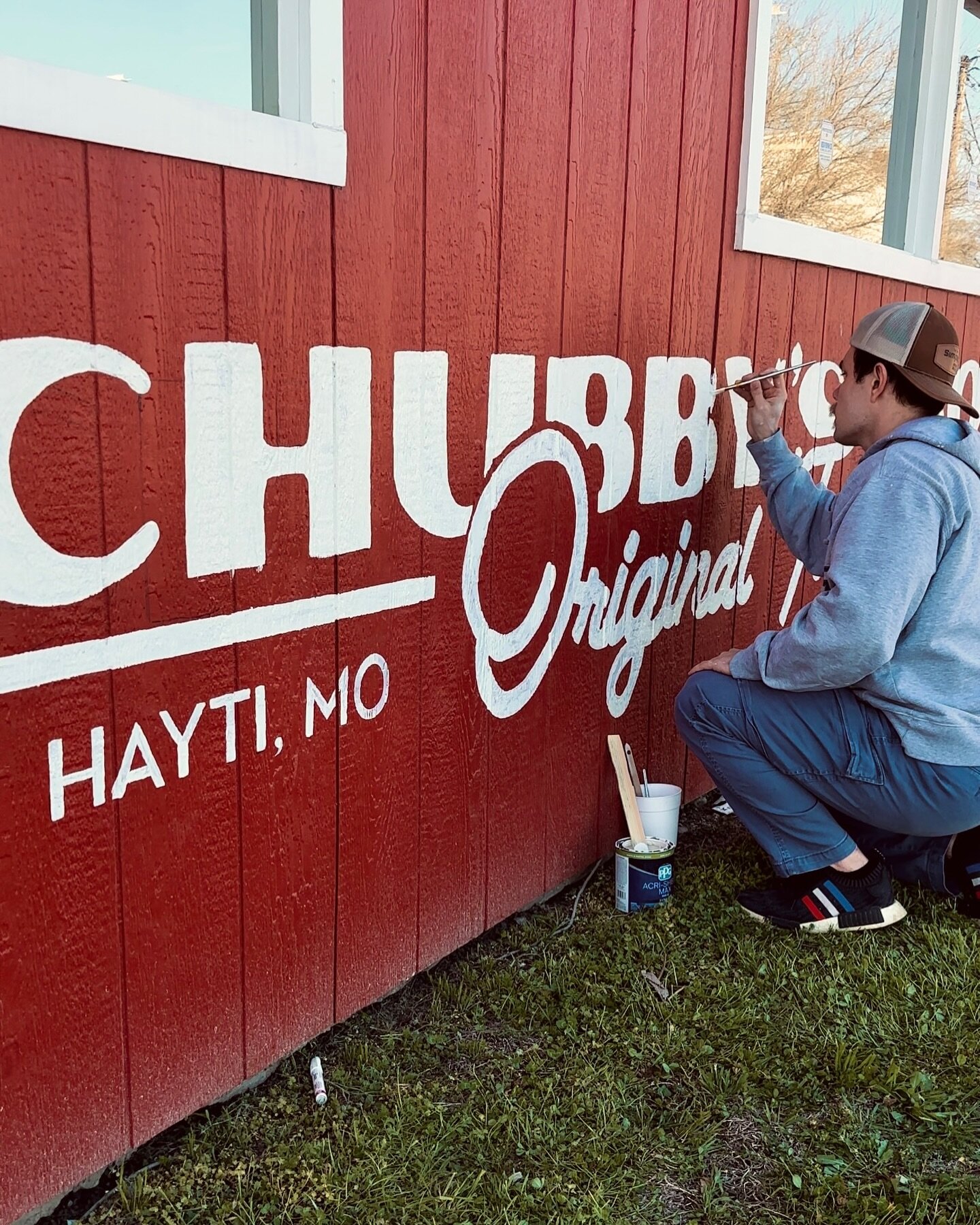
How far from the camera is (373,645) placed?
2.42 m

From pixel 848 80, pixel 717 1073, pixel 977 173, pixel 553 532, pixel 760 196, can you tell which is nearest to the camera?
pixel 717 1073

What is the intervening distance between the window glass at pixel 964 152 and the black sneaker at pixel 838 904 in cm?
301

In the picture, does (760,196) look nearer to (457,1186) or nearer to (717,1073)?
(717,1073)

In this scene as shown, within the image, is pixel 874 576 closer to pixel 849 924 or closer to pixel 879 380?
pixel 879 380

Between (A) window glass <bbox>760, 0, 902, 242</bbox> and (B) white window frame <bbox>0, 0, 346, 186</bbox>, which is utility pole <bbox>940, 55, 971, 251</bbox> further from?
(B) white window frame <bbox>0, 0, 346, 186</bbox>

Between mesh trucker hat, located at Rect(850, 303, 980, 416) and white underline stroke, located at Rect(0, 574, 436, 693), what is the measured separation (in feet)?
4.31

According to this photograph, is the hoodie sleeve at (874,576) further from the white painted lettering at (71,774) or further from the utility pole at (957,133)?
the utility pole at (957,133)

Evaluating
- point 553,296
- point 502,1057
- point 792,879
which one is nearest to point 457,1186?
point 502,1057

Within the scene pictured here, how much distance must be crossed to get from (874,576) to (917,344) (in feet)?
2.09

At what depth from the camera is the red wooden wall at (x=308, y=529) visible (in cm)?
180

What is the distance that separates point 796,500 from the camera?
11.0 feet

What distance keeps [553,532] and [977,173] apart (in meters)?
3.51

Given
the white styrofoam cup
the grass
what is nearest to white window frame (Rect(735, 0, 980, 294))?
the white styrofoam cup

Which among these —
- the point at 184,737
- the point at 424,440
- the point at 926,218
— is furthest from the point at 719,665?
the point at 926,218
